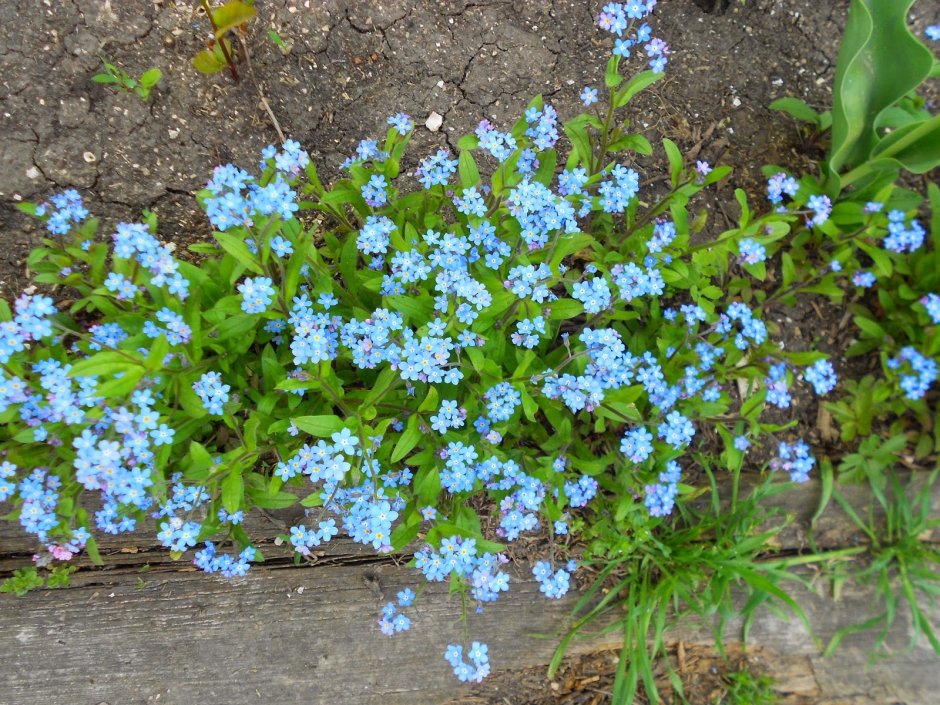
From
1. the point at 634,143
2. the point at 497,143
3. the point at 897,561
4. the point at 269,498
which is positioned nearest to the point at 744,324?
the point at 634,143

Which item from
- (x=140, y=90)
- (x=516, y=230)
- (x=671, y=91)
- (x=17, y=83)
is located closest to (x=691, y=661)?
(x=516, y=230)

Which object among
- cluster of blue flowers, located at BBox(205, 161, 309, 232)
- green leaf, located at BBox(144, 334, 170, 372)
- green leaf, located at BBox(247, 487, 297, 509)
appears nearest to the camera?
green leaf, located at BBox(144, 334, 170, 372)

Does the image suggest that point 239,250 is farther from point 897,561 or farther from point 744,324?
point 897,561

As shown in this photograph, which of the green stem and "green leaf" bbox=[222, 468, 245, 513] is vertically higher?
the green stem

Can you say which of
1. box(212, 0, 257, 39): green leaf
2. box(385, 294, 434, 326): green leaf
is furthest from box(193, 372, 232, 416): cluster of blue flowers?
box(212, 0, 257, 39): green leaf

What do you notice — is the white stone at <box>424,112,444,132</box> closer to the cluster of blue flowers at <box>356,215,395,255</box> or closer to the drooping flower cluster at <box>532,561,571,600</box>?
the cluster of blue flowers at <box>356,215,395,255</box>

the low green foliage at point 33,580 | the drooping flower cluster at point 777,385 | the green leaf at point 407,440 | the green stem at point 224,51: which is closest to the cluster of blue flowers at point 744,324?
the drooping flower cluster at point 777,385

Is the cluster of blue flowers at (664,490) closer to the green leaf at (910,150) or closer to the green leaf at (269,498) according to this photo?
the green leaf at (269,498)
